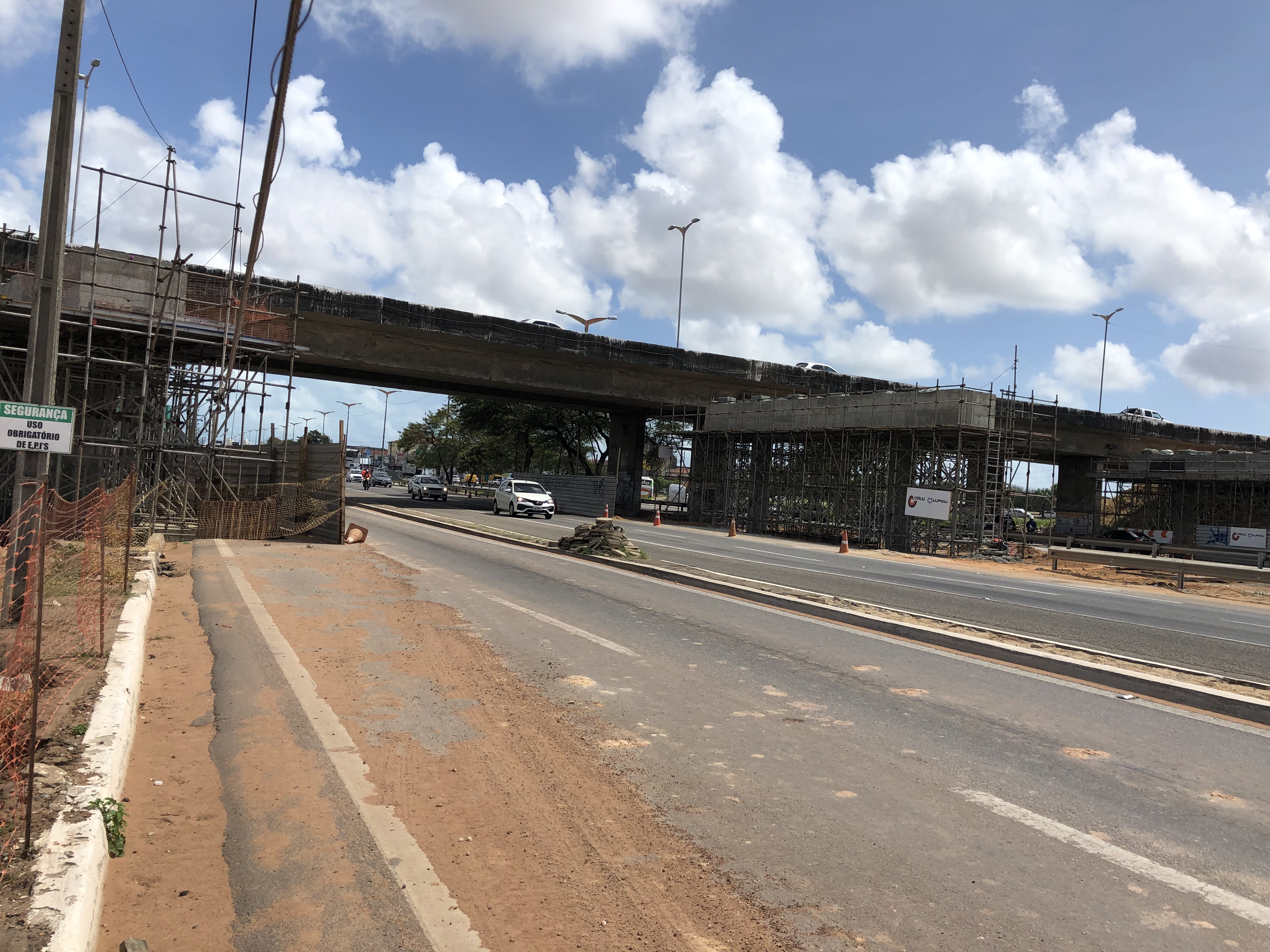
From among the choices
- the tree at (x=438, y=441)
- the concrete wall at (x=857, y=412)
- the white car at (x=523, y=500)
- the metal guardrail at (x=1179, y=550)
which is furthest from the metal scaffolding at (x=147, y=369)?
the tree at (x=438, y=441)

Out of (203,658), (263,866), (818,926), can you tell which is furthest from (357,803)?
(203,658)

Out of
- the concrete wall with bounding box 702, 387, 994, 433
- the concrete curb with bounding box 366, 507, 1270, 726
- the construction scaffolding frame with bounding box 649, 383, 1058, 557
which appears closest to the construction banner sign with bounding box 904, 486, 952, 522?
the construction scaffolding frame with bounding box 649, 383, 1058, 557

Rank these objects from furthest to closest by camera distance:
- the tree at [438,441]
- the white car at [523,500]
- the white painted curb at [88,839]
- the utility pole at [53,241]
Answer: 1. the tree at [438,441]
2. the white car at [523,500]
3. the utility pole at [53,241]
4. the white painted curb at [88,839]

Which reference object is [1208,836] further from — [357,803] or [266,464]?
[266,464]

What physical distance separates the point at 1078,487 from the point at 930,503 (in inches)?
1222

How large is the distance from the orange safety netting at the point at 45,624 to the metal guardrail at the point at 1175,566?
25308 millimetres

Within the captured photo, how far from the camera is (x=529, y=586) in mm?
14352

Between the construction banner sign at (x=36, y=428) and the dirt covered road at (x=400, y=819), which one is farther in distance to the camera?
the construction banner sign at (x=36, y=428)

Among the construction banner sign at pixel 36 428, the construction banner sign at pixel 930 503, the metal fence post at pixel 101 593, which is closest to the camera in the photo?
the metal fence post at pixel 101 593

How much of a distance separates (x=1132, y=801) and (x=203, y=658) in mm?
7782

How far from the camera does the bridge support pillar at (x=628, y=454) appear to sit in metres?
49.7

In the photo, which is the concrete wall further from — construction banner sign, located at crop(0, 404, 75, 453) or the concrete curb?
construction banner sign, located at crop(0, 404, 75, 453)

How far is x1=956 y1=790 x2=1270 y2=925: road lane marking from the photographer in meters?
3.93

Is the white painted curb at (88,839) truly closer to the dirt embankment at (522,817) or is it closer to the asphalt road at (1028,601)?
the dirt embankment at (522,817)
